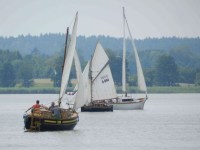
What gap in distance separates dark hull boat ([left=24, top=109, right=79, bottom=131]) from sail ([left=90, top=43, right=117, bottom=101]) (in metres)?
37.6

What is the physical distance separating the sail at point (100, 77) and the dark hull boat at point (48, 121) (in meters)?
37.6

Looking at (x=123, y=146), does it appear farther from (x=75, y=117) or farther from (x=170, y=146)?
(x=75, y=117)

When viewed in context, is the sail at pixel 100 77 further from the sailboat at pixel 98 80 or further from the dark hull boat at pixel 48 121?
the dark hull boat at pixel 48 121

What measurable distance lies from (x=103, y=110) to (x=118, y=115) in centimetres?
401

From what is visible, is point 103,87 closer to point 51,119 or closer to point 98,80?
point 98,80

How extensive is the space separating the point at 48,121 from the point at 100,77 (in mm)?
39976

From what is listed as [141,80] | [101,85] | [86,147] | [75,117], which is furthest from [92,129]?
[141,80]

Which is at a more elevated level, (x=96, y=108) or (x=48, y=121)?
(x=96, y=108)

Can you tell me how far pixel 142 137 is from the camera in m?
71.1

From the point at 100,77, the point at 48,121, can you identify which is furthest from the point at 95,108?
the point at 48,121

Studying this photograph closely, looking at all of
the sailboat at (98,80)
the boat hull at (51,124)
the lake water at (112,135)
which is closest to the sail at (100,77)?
the sailboat at (98,80)

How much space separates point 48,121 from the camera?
7262 centimetres

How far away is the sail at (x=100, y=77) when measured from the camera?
11175 centimetres

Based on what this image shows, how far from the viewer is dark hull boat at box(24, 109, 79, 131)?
72.1m
